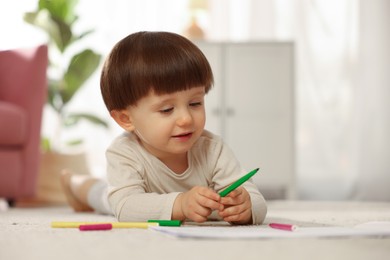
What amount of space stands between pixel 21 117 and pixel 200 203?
5.10 ft

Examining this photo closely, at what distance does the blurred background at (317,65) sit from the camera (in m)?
3.79

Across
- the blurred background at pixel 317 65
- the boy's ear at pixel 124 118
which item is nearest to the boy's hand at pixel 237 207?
the boy's ear at pixel 124 118

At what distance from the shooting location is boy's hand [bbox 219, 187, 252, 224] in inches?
49.5

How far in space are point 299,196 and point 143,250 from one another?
298 centimetres

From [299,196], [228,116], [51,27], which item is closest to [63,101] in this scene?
[51,27]

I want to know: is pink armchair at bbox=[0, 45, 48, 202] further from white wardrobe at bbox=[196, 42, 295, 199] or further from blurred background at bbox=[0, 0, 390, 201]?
blurred background at bbox=[0, 0, 390, 201]

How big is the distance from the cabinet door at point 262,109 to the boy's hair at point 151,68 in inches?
72.3

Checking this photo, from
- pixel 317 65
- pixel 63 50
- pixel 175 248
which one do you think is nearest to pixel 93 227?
pixel 175 248

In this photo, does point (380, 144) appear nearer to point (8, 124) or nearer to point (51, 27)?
point (51, 27)

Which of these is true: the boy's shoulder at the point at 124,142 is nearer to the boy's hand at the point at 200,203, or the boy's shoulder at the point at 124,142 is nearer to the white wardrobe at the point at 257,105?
the boy's hand at the point at 200,203

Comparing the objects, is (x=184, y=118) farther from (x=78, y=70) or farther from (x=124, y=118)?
(x=78, y=70)

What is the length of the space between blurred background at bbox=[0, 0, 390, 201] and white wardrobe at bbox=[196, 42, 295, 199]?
564 mm

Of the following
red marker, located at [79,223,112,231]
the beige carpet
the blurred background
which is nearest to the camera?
the beige carpet

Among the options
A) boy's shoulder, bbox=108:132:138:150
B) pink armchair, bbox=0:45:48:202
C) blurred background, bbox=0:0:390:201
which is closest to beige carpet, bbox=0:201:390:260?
boy's shoulder, bbox=108:132:138:150
